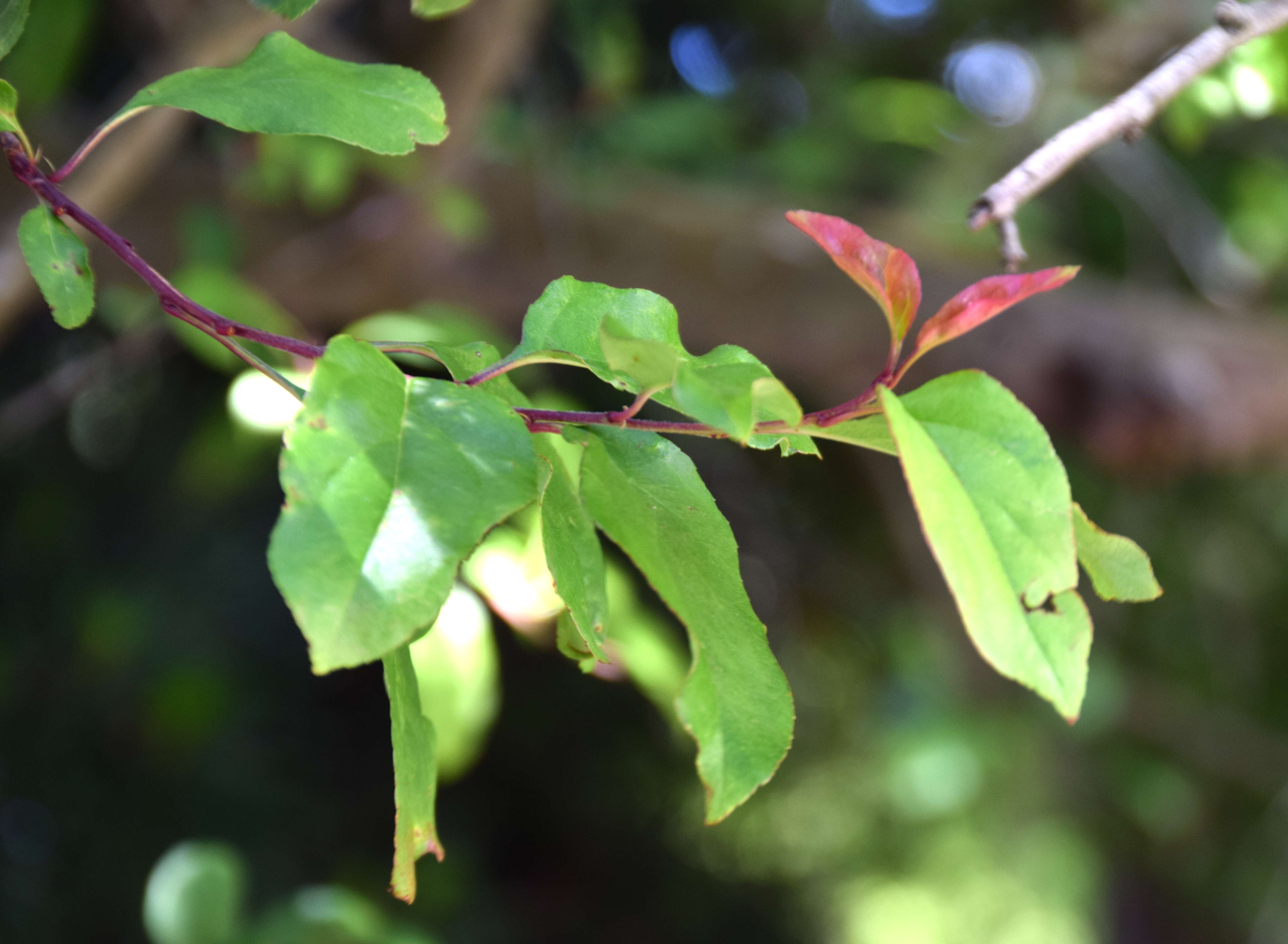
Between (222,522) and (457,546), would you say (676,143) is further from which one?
(457,546)

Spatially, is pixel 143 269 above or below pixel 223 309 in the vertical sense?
above

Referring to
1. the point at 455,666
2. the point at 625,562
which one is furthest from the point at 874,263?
the point at 625,562

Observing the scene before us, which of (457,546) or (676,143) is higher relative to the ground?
(457,546)

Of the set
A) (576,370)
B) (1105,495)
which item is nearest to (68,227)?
(576,370)

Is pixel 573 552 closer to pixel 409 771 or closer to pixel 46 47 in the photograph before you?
pixel 409 771

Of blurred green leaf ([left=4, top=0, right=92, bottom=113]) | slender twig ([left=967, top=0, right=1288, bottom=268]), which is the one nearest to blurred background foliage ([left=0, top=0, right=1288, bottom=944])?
blurred green leaf ([left=4, top=0, right=92, bottom=113])

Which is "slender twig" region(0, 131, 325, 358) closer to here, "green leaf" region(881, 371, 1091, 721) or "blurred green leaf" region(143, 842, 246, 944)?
"green leaf" region(881, 371, 1091, 721)
